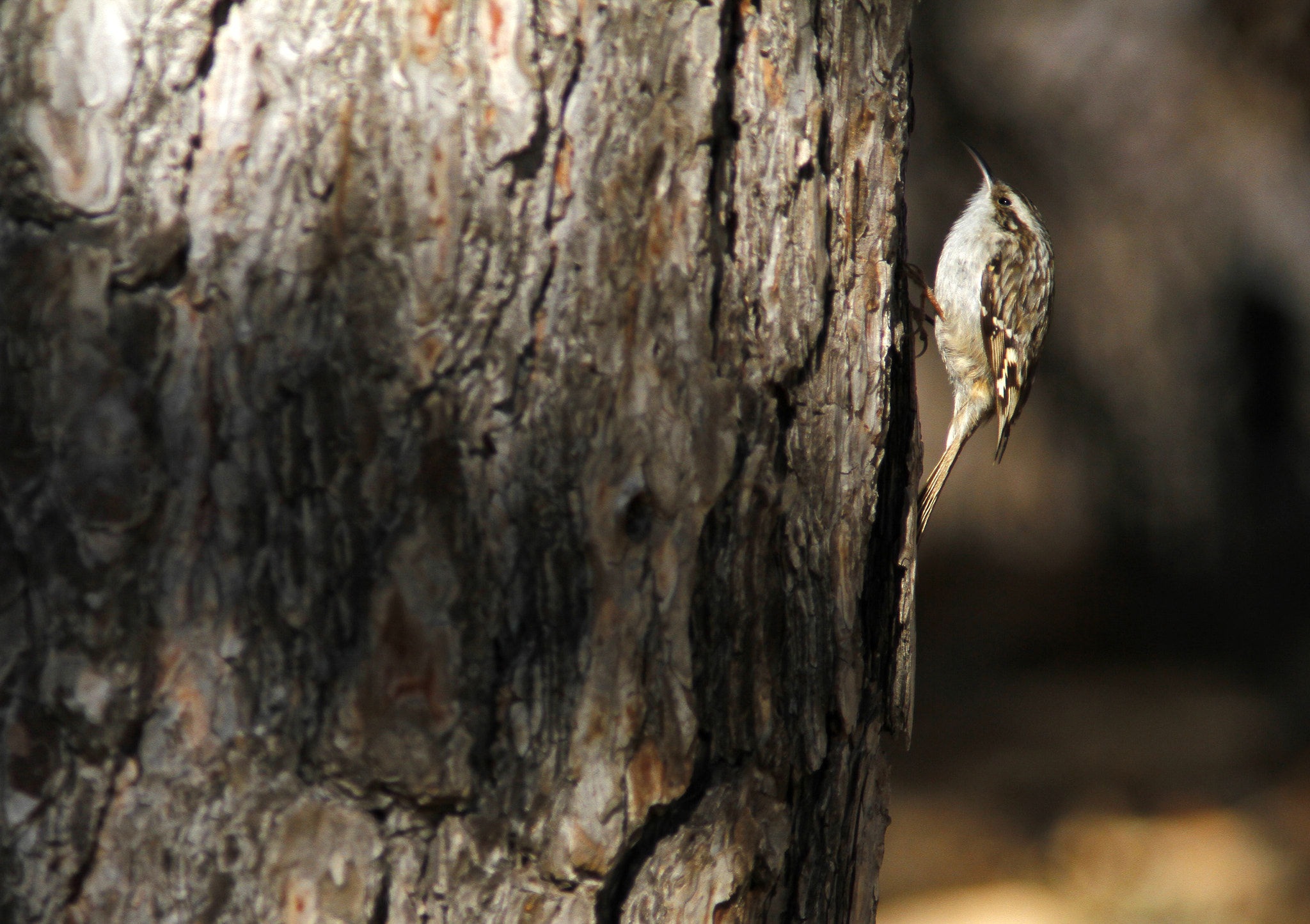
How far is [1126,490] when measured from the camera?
587 centimetres

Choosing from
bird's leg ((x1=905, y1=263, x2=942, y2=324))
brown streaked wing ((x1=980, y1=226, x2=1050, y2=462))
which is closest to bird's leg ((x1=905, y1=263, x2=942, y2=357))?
bird's leg ((x1=905, y1=263, x2=942, y2=324))

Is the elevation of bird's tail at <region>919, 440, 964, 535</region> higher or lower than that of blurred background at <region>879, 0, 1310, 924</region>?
lower

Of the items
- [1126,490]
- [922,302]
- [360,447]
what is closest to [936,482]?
[922,302]

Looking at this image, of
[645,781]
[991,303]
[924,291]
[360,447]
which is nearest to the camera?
[360,447]

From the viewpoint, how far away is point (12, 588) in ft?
3.45

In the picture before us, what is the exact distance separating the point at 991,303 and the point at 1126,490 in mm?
2887

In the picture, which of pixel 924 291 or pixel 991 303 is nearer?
pixel 924 291

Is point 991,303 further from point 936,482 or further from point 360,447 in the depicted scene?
point 360,447

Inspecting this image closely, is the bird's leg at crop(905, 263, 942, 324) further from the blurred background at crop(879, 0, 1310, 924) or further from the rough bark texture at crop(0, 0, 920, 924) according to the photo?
the blurred background at crop(879, 0, 1310, 924)

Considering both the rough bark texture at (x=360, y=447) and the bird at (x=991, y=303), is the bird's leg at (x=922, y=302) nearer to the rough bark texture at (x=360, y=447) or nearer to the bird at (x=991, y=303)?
the bird at (x=991, y=303)

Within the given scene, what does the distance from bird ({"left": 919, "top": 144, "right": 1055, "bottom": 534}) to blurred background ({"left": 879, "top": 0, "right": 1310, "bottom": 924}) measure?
1.89 metres

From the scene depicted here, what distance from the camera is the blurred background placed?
16.7 ft

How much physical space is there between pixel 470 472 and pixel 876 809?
2.61 feet

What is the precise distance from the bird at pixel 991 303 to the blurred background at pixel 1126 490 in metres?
1.89
